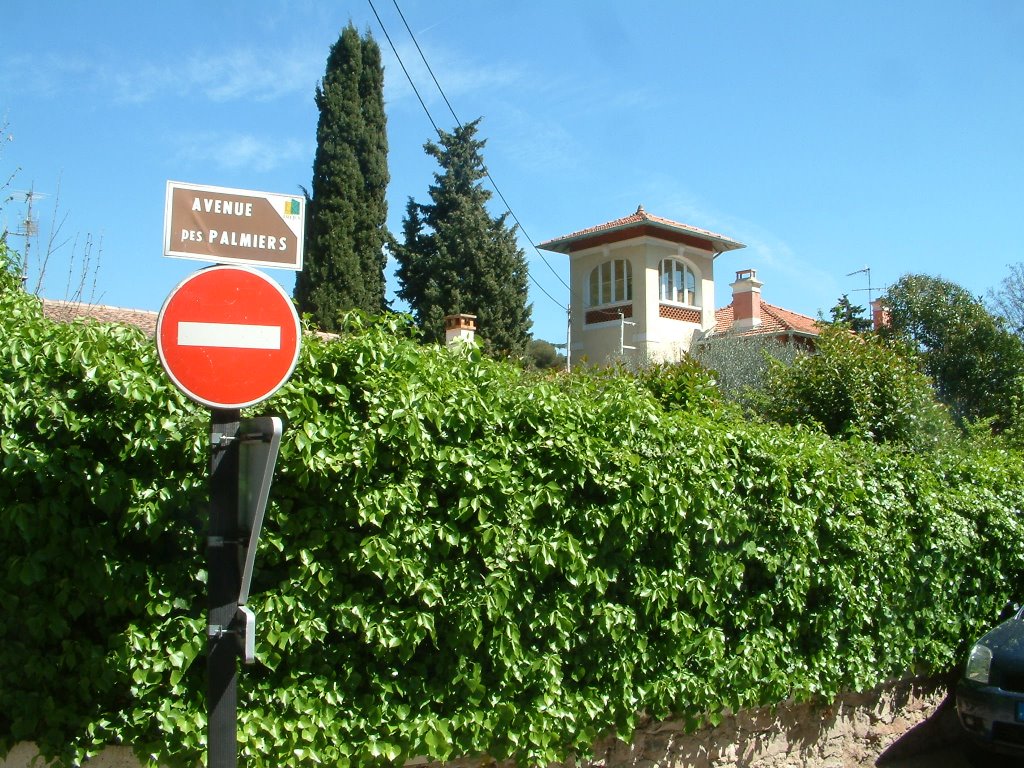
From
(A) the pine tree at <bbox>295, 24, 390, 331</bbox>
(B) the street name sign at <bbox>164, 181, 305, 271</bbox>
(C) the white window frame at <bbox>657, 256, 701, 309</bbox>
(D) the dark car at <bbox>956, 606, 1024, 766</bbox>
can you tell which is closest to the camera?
(B) the street name sign at <bbox>164, 181, 305, 271</bbox>

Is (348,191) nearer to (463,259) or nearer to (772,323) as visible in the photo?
(463,259)

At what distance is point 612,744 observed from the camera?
5.54 meters

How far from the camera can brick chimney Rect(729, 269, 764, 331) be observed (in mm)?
34469

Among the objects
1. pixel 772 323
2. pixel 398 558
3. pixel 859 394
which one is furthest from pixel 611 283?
pixel 398 558

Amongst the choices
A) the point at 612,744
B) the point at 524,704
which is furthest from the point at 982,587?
the point at 524,704

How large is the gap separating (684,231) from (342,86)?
552 inches

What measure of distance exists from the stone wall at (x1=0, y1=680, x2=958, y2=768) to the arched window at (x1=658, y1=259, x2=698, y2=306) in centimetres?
2833

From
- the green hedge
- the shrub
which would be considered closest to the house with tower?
the shrub

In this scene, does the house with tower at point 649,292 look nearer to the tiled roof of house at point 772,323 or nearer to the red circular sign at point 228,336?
the tiled roof of house at point 772,323

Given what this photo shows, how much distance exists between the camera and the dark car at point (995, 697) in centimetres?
678

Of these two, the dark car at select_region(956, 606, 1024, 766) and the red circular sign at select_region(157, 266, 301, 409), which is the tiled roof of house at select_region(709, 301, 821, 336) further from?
the red circular sign at select_region(157, 266, 301, 409)

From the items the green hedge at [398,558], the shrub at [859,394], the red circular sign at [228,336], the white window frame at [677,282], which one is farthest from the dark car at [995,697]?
the white window frame at [677,282]

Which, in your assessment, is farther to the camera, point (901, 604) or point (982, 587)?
point (982, 587)

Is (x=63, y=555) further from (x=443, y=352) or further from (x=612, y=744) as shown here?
(x=612, y=744)
